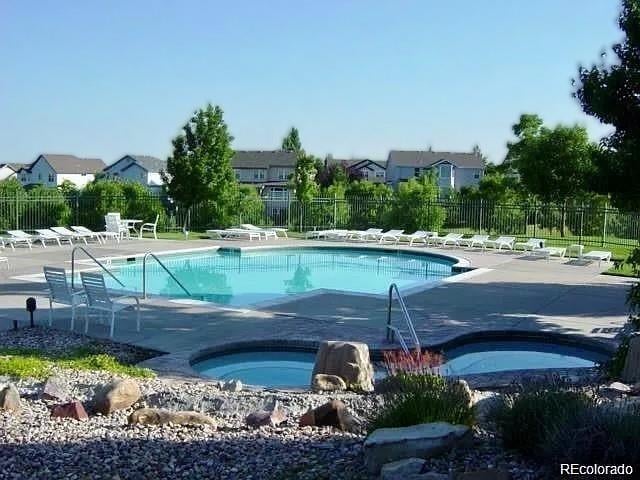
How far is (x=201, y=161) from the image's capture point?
26.5 m

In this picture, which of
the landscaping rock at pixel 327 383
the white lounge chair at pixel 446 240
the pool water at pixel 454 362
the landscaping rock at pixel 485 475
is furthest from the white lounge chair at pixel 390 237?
the landscaping rock at pixel 485 475

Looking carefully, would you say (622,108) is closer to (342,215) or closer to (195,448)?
(195,448)

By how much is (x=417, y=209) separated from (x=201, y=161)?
326 inches

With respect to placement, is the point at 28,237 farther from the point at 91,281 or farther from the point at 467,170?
the point at 467,170

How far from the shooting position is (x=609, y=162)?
8.08 metres

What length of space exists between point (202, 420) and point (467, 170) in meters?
73.7

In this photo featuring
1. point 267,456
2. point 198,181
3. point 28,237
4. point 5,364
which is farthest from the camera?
point 198,181

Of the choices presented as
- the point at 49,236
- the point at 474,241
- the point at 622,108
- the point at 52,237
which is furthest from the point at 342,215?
the point at 622,108

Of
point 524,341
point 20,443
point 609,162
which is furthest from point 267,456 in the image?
point 524,341

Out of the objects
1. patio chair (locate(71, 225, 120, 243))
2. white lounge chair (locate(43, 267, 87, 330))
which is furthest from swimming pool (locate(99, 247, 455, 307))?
white lounge chair (locate(43, 267, 87, 330))

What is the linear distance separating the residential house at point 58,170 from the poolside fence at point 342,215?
51762 millimetres

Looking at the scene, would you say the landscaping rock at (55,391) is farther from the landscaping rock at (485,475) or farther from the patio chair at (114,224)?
the patio chair at (114,224)

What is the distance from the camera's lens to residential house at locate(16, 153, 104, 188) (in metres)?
78.1

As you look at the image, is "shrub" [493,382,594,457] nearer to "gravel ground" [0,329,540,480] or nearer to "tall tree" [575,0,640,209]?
"gravel ground" [0,329,540,480]
